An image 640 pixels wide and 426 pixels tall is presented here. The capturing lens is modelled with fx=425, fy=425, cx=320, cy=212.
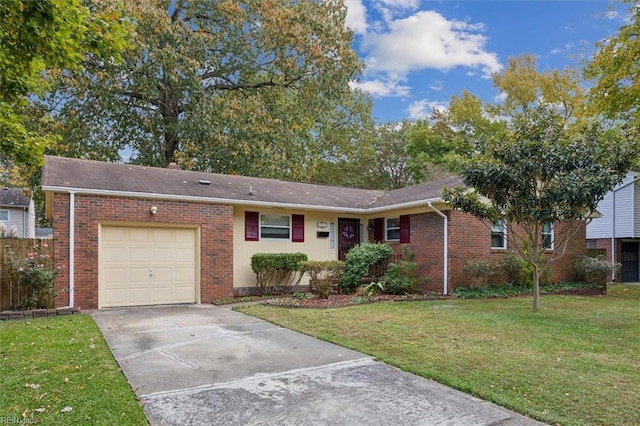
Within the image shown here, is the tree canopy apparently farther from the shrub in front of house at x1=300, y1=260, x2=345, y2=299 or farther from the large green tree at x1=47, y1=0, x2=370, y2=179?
the shrub in front of house at x1=300, y1=260, x2=345, y2=299

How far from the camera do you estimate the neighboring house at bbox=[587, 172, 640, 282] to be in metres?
20.3

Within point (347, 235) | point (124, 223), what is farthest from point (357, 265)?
point (124, 223)

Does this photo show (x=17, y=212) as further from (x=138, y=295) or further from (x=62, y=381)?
(x=62, y=381)

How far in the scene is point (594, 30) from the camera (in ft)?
51.6

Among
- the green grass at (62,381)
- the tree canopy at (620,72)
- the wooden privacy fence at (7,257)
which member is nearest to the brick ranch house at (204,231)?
the wooden privacy fence at (7,257)

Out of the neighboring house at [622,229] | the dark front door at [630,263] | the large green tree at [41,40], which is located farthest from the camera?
the dark front door at [630,263]

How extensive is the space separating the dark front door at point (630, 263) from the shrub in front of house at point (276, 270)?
18064 mm

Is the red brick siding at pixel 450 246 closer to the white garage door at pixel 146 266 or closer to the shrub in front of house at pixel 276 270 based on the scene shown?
the shrub in front of house at pixel 276 270

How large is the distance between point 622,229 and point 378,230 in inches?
550

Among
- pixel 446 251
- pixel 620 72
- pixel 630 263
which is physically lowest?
pixel 630 263

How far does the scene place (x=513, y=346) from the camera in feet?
20.1

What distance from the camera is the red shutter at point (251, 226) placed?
41.2 ft

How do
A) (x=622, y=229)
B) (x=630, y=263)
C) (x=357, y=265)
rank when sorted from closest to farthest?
(x=357, y=265)
(x=622, y=229)
(x=630, y=263)

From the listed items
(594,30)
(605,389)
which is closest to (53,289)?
(605,389)
